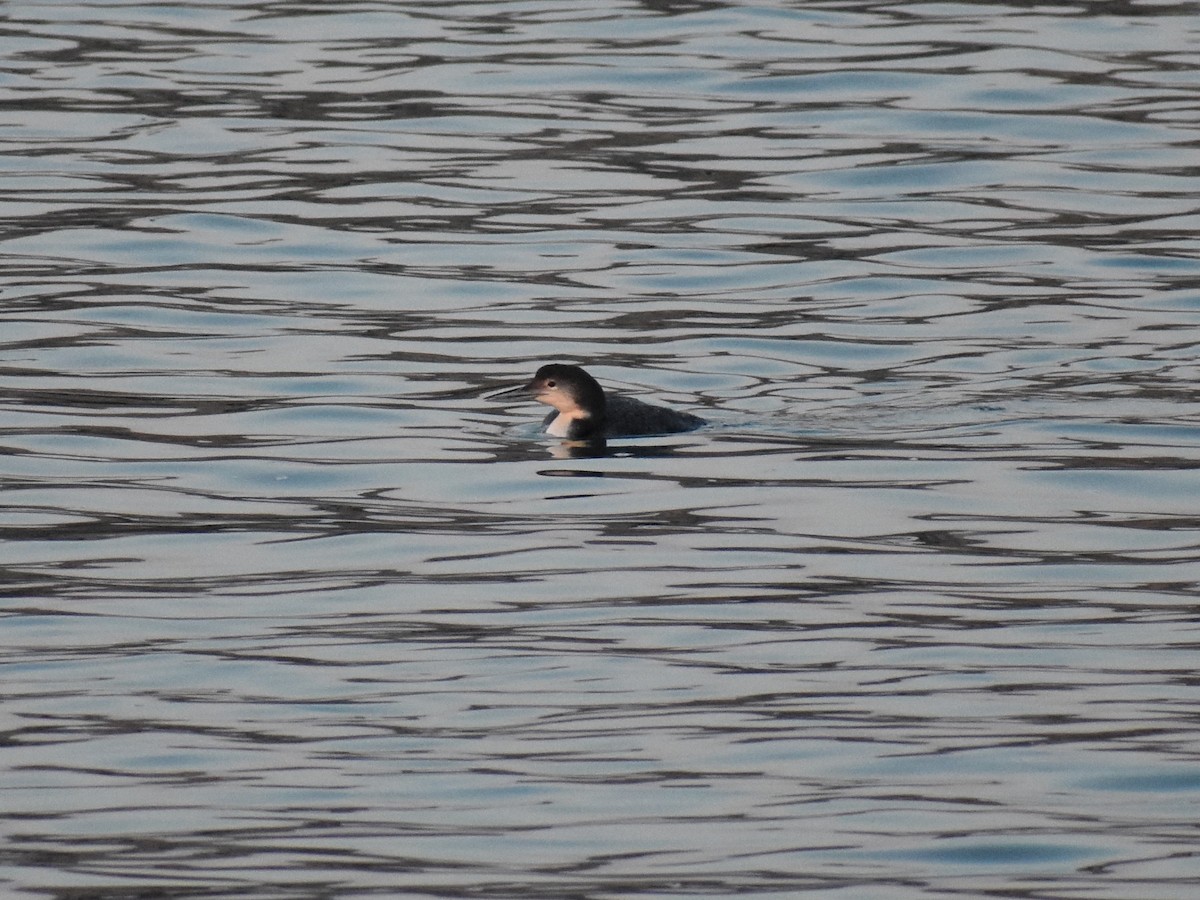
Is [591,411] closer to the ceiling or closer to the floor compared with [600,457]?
closer to the ceiling

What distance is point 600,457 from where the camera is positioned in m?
12.2

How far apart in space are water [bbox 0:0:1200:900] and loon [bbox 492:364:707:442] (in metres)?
0.22

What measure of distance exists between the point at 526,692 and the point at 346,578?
1785mm

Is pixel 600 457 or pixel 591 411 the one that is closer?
pixel 600 457

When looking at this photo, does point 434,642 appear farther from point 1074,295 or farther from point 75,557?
point 1074,295

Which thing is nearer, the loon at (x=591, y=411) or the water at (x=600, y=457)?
the water at (x=600, y=457)

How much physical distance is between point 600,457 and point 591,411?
38 centimetres

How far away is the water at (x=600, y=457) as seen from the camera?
6965 mm

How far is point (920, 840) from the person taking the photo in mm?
6684

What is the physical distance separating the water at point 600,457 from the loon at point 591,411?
0.73 ft

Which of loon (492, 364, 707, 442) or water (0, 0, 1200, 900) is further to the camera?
loon (492, 364, 707, 442)

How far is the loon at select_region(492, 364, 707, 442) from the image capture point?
12.5 m

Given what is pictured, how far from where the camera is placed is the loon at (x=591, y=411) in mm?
12484

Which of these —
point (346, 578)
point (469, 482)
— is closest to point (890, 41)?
point (469, 482)
